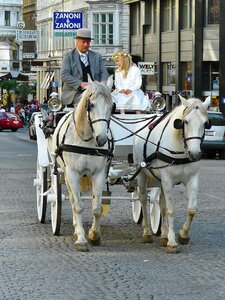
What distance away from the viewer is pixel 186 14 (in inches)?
2360

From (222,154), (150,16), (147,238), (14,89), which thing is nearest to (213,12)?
(150,16)

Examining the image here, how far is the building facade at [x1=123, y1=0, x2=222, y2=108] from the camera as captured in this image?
57.0 meters

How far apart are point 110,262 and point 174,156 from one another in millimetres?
1584

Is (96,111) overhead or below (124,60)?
below

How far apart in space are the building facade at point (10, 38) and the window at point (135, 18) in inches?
2883

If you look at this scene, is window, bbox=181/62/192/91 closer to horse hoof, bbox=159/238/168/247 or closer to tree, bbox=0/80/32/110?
tree, bbox=0/80/32/110

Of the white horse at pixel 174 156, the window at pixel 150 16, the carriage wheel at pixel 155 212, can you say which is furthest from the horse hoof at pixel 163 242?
the window at pixel 150 16

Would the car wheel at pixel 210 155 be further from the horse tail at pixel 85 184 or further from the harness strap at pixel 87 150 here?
the harness strap at pixel 87 150

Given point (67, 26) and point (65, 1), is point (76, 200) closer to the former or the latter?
point (67, 26)

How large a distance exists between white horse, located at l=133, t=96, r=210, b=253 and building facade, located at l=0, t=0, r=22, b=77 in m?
133

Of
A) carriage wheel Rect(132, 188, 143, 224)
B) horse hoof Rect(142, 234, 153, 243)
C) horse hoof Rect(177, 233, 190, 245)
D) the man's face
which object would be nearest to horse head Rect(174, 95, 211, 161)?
horse hoof Rect(177, 233, 190, 245)

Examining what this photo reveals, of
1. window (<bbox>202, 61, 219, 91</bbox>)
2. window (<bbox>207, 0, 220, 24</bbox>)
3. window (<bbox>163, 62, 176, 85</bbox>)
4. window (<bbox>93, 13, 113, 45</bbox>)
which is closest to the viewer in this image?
window (<bbox>207, 0, 220, 24</bbox>)

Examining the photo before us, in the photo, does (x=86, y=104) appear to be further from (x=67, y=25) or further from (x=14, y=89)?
(x=14, y=89)

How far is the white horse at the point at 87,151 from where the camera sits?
11.8m
